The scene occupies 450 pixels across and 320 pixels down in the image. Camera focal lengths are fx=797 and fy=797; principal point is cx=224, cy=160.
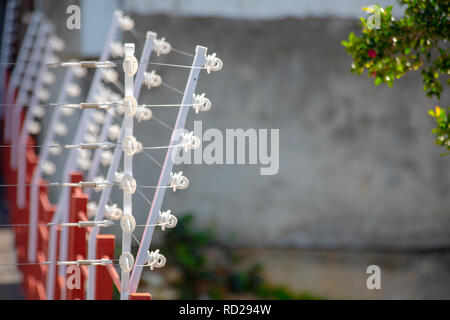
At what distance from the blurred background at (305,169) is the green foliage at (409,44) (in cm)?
445

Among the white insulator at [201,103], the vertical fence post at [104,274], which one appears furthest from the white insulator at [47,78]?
the white insulator at [201,103]

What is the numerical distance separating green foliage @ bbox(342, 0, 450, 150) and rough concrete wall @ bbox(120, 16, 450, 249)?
444 cm

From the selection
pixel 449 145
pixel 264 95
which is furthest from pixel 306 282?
pixel 449 145

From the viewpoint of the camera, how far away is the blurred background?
8.52 m

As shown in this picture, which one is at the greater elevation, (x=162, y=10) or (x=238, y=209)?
(x=162, y=10)

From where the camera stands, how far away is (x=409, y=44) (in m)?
3.94

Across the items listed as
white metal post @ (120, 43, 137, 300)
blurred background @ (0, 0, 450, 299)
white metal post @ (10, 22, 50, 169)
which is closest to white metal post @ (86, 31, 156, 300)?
white metal post @ (120, 43, 137, 300)

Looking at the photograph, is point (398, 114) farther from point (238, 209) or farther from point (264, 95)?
point (238, 209)

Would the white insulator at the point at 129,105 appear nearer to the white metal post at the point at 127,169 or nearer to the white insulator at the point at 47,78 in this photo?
the white metal post at the point at 127,169

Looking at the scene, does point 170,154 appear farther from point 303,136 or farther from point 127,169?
point 303,136

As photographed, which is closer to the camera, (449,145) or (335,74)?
(449,145)

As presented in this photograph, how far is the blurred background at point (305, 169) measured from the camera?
8.52 m

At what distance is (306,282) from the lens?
853 centimetres
